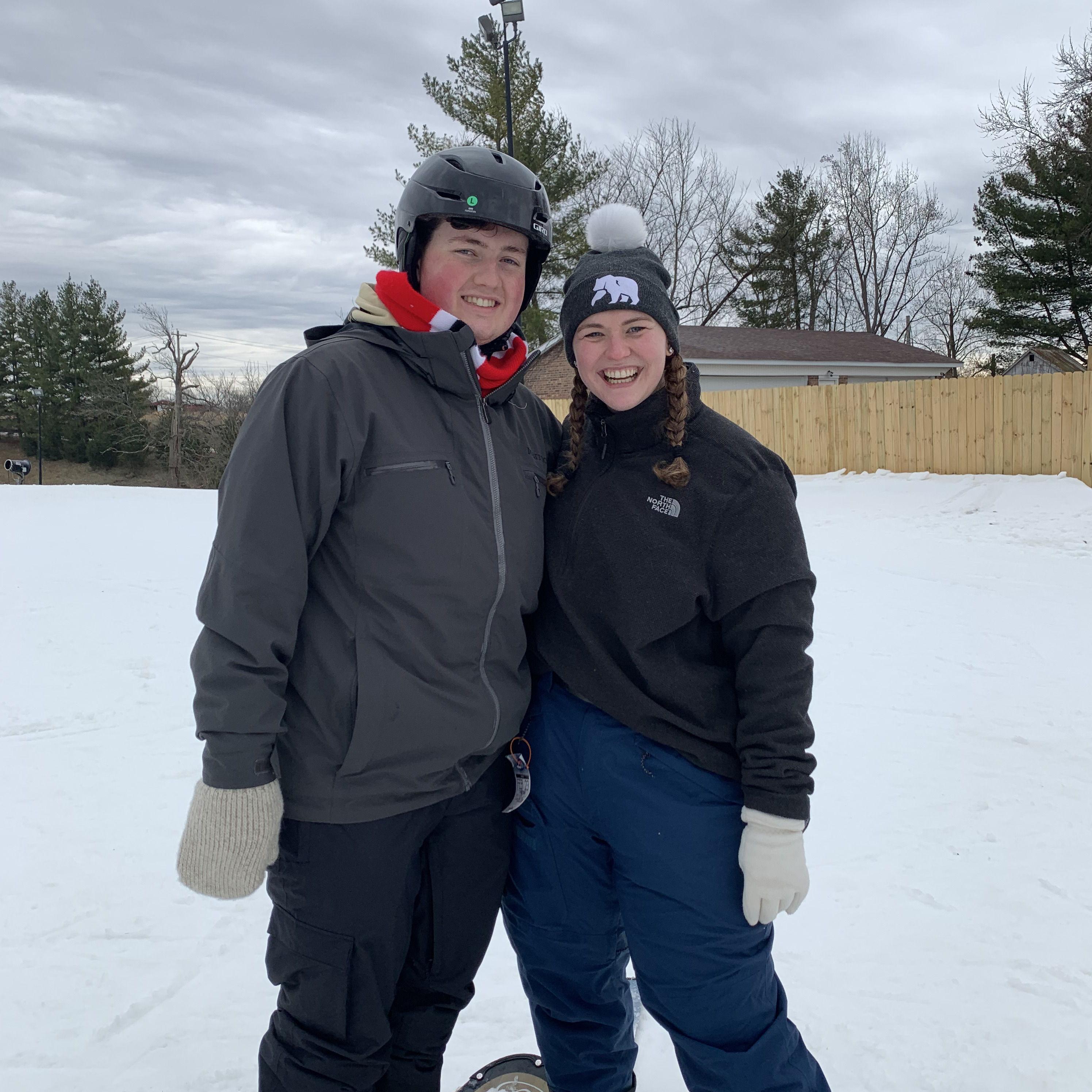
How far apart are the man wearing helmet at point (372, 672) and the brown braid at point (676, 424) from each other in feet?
1.08

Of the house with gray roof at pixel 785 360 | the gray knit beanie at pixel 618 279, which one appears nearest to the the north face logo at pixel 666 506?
the gray knit beanie at pixel 618 279

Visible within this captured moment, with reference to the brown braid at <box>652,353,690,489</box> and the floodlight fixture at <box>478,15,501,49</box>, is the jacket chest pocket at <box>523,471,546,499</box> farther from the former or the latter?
the floodlight fixture at <box>478,15,501,49</box>

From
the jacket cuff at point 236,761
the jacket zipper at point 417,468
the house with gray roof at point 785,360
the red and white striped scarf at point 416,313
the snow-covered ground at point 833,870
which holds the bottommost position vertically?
the snow-covered ground at point 833,870

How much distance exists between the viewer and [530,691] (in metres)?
1.98

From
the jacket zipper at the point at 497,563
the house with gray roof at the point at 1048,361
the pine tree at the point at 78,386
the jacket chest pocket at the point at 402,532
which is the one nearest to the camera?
the jacket chest pocket at the point at 402,532

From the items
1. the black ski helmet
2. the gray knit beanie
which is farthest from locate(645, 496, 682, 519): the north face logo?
the black ski helmet

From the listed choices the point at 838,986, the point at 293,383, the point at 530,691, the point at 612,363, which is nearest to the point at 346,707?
the point at 530,691

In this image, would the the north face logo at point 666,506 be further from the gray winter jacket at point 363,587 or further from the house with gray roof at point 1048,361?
the house with gray roof at point 1048,361

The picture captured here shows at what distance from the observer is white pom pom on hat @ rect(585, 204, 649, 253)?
2.05 meters

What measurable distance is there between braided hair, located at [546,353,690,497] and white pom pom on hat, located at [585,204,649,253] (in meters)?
0.31

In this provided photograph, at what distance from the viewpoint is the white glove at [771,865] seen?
1.66m

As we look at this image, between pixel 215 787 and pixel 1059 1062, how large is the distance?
7.18 ft

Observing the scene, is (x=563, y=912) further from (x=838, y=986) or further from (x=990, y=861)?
(x=990, y=861)

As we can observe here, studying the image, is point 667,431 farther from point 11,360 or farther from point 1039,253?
point 11,360
